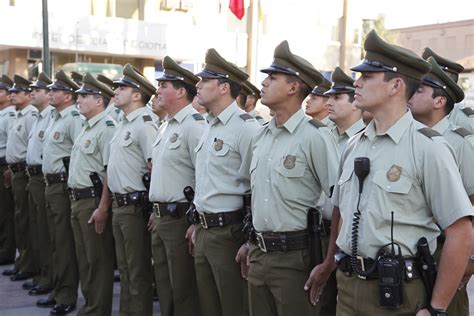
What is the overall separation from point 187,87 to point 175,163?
69 cm

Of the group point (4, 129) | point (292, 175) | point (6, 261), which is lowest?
point (6, 261)

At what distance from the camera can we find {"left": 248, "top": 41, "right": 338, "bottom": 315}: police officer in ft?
11.8

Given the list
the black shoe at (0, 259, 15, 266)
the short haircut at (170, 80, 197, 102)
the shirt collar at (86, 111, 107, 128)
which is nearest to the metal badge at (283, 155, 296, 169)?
the short haircut at (170, 80, 197, 102)

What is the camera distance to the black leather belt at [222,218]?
165 inches

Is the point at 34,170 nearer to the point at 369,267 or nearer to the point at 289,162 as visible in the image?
the point at 289,162

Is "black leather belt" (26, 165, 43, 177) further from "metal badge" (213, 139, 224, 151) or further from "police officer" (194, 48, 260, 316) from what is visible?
"metal badge" (213, 139, 224, 151)

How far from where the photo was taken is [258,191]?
3.71 meters

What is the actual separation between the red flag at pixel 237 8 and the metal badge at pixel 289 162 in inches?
771

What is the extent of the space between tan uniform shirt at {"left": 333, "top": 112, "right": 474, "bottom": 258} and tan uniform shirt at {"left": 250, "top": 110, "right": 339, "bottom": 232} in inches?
28.1

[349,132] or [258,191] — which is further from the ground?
[349,132]

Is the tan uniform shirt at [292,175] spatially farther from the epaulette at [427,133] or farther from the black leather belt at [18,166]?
the black leather belt at [18,166]

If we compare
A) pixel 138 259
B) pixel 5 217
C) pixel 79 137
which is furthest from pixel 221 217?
pixel 5 217

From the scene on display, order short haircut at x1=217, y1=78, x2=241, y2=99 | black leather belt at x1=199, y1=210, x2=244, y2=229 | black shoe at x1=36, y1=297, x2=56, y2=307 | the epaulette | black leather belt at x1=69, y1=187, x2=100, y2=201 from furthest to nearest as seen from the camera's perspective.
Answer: black shoe at x1=36, y1=297, x2=56, y2=307 → black leather belt at x1=69, y1=187, x2=100, y2=201 → short haircut at x1=217, y1=78, x2=241, y2=99 → black leather belt at x1=199, y1=210, x2=244, y2=229 → the epaulette

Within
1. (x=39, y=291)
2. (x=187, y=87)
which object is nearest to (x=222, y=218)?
(x=187, y=87)
